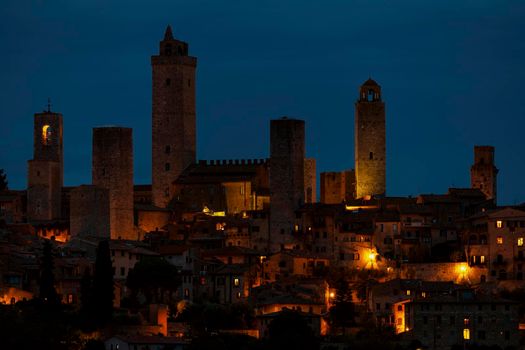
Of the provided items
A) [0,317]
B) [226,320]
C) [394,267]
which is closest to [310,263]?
[394,267]

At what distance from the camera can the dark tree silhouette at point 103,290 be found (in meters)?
85.9

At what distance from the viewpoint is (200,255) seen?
98.8 meters

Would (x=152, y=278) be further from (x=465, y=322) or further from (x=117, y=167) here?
(x=117, y=167)

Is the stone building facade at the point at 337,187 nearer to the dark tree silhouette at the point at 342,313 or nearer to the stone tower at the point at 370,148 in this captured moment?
the stone tower at the point at 370,148

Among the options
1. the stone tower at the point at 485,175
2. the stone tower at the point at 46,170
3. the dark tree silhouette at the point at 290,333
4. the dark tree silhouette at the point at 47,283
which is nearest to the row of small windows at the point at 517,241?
the dark tree silhouette at the point at 290,333

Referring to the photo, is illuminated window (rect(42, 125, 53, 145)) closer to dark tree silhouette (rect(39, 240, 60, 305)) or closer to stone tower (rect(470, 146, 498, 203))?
dark tree silhouette (rect(39, 240, 60, 305))

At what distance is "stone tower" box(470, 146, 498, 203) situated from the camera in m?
111

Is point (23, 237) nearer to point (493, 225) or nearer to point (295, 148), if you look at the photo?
point (295, 148)

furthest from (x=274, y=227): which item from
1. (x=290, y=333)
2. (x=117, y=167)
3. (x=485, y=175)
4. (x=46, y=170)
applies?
(x=290, y=333)

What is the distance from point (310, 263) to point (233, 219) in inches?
232

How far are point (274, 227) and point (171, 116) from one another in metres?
11.3

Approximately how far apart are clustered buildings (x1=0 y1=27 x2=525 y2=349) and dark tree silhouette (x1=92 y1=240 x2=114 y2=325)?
10.3 ft

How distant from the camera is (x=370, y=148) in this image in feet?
360

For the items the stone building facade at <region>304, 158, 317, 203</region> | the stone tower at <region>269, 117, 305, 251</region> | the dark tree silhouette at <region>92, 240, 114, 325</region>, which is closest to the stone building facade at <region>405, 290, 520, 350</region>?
the dark tree silhouette at <region>92, 240, 114, 325</region>
